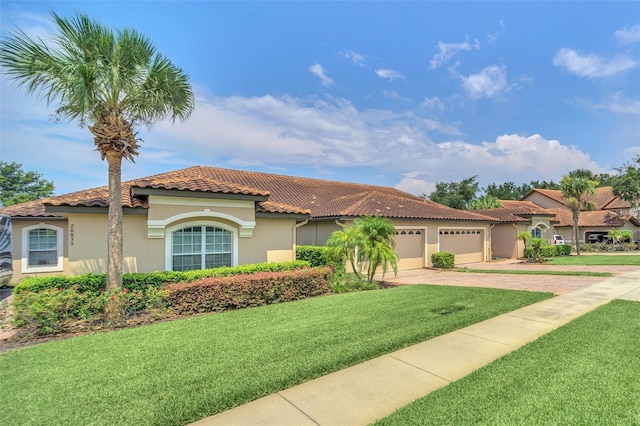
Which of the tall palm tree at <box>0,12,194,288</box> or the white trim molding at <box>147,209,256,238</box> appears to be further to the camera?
the white trim molding at <box>147,209,256,238</box>

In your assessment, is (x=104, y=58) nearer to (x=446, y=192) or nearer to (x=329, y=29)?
(x=329, y=29)

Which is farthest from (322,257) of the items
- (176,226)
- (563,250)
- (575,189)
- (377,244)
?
(575,189)

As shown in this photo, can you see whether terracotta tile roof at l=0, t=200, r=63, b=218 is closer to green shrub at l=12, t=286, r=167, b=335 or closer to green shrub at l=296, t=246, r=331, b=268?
green shrub at l=12, t=286, r=167, b=335

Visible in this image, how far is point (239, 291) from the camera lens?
28.0 feet

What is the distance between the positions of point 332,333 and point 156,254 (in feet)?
22.5

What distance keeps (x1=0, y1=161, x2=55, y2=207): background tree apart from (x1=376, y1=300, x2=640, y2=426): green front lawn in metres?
40.4

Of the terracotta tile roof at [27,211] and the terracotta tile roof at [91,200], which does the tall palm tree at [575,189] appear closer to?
the terracotta tile roof at [91,200]

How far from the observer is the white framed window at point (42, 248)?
1377 cm

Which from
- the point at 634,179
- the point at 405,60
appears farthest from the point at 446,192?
the point at 405,60

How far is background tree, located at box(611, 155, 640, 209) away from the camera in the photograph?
35969mm

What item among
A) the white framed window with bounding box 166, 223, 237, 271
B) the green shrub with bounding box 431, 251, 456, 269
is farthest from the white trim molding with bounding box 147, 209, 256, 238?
the green shrub with bounding box 431, 251, 456, 269

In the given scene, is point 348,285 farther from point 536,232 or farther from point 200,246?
point 536,232

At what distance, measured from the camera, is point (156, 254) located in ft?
32.2

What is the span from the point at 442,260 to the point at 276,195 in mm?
11388
